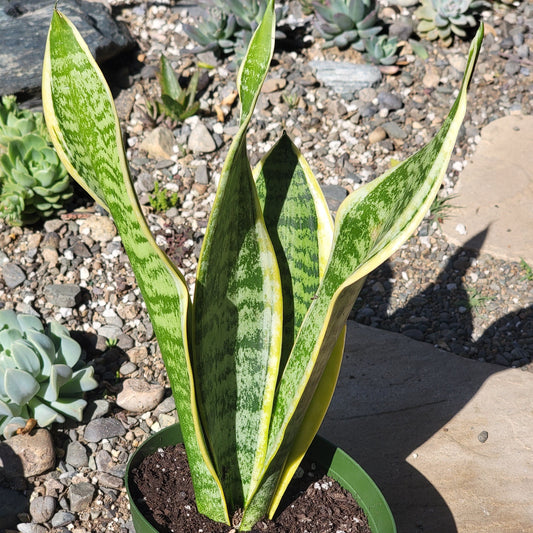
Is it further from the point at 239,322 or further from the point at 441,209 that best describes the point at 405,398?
the point at 239,322

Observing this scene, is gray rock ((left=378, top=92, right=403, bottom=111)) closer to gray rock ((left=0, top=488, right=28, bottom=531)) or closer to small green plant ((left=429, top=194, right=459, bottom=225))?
small green plant ((left=429, top=194, right=459, bottom=225))

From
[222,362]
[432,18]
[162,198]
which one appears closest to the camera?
[222,362]

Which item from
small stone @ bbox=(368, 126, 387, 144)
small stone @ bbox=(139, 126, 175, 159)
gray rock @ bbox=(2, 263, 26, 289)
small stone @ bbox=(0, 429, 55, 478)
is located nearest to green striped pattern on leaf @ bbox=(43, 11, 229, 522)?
small stone @ bbox=(0, 429, 55, 478)

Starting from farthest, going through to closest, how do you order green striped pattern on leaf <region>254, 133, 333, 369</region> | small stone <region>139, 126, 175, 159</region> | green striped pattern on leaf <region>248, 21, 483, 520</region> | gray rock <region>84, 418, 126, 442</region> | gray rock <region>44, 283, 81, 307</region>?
small stone <region>139, 126, 175, 159</region>
gray rock <region>44, 283, 81, 307</region>
gray rock <region>84, 418, 126, 442</region>
green striped pattern on leaf <region>254, 133, 333, 369</region>
green striped pattern on leaf <region>248, 21, 483, 520</region>

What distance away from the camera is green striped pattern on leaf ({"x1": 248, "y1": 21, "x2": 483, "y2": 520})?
94 cm

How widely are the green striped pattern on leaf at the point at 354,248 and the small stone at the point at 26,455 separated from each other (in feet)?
2.66

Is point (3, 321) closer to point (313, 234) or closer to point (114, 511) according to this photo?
point (114, 511)

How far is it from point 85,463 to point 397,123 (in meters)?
1.99

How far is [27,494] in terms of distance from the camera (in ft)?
5.99

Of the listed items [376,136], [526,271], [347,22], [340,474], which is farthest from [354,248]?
[347,22]

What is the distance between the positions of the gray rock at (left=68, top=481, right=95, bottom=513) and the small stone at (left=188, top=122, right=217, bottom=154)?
5.02 ft

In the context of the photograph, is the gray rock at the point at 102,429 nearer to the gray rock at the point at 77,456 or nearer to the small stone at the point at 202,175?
the gray rock at the point at 77,456

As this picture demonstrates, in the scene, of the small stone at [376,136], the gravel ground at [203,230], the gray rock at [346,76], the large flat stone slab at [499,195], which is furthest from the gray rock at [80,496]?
the gray rock at [346,76]

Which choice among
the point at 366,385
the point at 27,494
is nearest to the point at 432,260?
the point at 366,385
